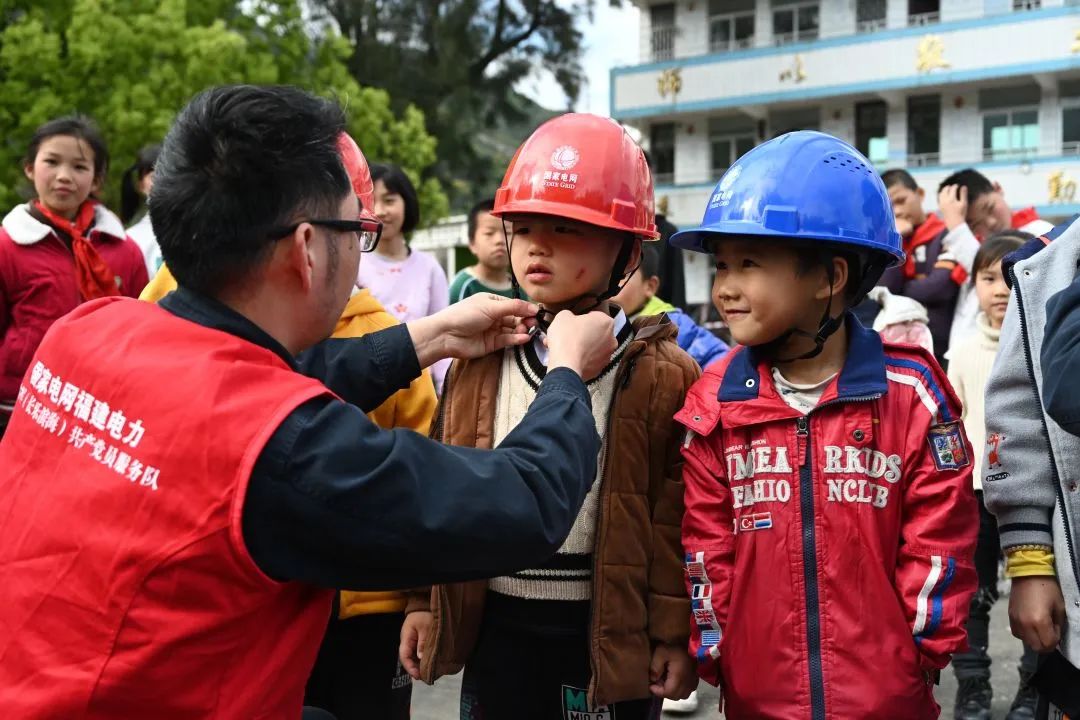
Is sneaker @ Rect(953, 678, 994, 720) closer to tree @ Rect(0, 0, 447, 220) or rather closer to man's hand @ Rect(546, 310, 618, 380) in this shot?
man's hand @ Rect(546, 310, 618, 380)

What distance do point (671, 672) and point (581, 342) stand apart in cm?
79

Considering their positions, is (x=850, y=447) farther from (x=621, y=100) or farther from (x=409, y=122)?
(x=621, y=100)

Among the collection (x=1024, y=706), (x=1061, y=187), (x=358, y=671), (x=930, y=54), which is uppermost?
(x=930, y=54)

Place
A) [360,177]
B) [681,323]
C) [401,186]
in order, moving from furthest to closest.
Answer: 1. [401,186]
2. [681,323]
3. [360,177]

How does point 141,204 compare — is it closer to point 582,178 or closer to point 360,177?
point 360,177

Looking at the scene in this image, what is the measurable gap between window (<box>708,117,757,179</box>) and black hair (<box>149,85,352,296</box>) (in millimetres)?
25390

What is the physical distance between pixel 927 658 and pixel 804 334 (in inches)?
28.9

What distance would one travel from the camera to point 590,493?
2369 mm

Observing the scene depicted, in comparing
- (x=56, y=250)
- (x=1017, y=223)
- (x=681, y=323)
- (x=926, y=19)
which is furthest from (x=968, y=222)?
(x=926, y=19)

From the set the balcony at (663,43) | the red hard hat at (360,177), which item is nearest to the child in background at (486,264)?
the red hard hat at (360,177)

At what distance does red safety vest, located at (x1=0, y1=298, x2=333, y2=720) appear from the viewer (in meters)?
1.50

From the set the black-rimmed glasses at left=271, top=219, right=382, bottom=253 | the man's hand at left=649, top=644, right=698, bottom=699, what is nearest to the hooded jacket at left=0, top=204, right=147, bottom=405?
the black-rimmed glasses at left=271, top=219, right=382, bottom=253

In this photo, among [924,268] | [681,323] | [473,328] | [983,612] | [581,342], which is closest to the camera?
[581,342]

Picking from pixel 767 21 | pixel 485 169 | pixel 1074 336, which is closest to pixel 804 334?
pixel 1074 336
